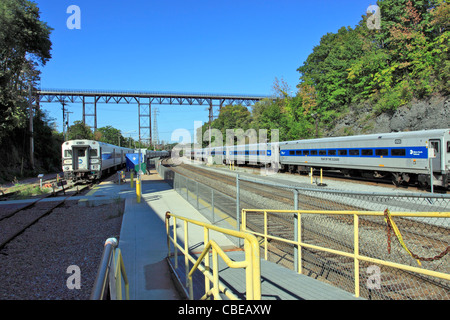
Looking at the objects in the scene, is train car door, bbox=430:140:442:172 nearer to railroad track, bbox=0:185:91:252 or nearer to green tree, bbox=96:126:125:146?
railroad track, bbox=0:185:91:252

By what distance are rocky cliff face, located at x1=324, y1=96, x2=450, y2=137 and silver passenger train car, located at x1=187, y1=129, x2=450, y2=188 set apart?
8795 millimetres

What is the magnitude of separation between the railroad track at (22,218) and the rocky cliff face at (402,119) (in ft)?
92.0

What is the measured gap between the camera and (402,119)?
28.8m

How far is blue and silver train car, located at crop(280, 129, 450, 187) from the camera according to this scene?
15.4 metres

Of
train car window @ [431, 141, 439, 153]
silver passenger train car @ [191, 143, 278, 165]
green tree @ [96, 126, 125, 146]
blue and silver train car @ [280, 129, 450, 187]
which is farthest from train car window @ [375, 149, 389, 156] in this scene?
green tree @ [96, 126, 125, 146]

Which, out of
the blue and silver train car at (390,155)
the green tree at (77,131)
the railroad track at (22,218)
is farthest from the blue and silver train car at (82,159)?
the green tree at (77,131)

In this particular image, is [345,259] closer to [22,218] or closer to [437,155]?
[437,155]

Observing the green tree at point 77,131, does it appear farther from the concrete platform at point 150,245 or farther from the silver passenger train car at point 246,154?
the concrete platform at point 150,245

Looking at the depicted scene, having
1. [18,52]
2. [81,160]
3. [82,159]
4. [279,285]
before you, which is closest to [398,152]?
[279,285]

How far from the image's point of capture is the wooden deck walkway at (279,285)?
4074 millimetres

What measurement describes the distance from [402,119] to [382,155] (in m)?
13.3

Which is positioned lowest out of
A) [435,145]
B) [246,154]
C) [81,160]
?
[81,160]
